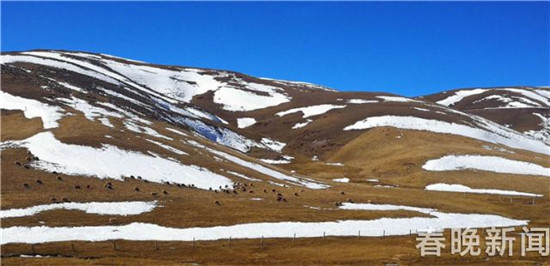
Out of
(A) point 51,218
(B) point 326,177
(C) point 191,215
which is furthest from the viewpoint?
(B) point 326,177

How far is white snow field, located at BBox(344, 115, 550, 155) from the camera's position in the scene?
440 feet

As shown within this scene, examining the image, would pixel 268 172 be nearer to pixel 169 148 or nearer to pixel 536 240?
pixel 169 148

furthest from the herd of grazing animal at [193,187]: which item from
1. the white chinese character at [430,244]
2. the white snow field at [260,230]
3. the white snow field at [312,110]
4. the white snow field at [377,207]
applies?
the white snow field at [312,110]

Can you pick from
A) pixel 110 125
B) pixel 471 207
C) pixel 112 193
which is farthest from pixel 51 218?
pixel 471 207

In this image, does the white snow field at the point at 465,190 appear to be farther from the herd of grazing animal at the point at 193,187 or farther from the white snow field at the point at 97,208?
the white snow field at the point at 97,208

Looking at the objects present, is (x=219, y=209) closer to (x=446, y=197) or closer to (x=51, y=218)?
(x=51, y=218)

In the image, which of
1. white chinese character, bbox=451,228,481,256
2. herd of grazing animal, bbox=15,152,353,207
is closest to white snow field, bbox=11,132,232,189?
herd of grazing animal, bbox=15,152,353,207

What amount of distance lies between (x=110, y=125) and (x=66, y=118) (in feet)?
25.9

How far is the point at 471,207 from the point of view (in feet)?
240

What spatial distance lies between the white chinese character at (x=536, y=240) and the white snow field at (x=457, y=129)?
7336 centimetres

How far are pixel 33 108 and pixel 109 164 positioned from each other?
111ft

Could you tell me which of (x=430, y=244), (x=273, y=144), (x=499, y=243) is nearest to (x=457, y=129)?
(x=273, y=144)

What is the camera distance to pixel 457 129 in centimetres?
13650

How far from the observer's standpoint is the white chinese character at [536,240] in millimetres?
49834
